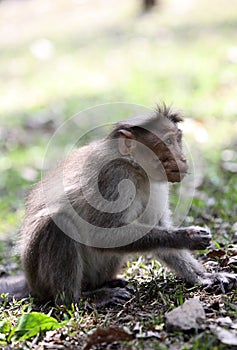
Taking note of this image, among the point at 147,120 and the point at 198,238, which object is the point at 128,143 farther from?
the point at 198,238

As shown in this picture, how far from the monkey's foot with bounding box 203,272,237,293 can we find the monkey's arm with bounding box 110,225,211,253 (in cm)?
26

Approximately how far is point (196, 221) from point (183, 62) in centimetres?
692

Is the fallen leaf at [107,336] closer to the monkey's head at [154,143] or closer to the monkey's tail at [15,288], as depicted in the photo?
the monkey's head at [154,143]

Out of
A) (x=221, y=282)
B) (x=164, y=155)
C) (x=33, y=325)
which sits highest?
(x=164, y=155)

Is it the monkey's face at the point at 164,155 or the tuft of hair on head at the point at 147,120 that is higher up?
the tuft of hair on head at the point at 147,120

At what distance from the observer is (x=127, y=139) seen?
4680 mm

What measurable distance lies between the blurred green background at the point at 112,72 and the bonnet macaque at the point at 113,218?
2060 millimetres

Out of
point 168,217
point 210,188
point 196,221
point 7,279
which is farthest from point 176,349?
point 210,188

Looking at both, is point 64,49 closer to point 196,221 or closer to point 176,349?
point 196,221


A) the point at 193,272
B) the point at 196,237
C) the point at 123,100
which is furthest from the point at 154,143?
the point at 123,100

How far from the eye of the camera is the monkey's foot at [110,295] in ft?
15.0

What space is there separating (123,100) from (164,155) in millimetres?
6300

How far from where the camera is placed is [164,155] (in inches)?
181

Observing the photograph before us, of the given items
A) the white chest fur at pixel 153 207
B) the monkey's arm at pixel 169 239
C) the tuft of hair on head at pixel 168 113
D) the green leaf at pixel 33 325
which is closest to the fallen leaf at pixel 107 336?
the green leaf at pixel 33 325
